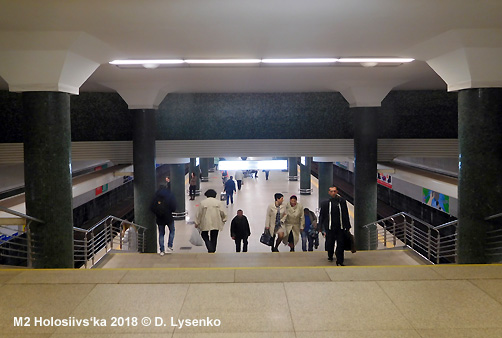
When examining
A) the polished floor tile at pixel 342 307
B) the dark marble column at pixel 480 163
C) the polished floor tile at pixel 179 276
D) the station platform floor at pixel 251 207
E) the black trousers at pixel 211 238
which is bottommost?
the station platform floor at pixel 251 207

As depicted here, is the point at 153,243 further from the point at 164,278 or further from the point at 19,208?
the point at 164,278

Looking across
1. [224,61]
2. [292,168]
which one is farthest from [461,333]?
[292,168]

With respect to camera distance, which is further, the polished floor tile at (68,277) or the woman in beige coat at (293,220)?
the woman in beige coat at (293,220)

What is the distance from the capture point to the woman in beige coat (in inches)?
316

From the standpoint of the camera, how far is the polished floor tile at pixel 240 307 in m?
3.39

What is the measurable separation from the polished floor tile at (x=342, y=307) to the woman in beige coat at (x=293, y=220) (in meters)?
3.68

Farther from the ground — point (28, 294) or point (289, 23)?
point (289, 23)

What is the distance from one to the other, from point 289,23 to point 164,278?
3167mm

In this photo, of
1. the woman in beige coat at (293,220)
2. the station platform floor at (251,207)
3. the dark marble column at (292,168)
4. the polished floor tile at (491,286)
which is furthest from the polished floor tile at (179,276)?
the dark marble column at (292,168)

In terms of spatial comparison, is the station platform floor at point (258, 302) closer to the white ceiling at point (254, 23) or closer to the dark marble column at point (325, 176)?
the white ceiling at point (254, 23)

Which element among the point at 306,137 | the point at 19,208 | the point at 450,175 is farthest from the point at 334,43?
the point at 450,175

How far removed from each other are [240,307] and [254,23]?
3.18 meters

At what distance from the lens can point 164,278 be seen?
15.0 ft

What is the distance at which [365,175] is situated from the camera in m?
11.4
